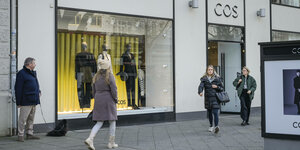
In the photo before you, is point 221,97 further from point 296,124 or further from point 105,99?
point 296,124

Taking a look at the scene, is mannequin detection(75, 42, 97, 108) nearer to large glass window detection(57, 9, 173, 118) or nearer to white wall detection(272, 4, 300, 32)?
large glass window detection(57, 9, 173, 118)

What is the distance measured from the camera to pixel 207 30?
13797 mm

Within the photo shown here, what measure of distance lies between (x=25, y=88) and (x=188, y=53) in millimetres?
6200

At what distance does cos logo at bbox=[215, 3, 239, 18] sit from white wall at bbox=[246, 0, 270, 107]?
80cm

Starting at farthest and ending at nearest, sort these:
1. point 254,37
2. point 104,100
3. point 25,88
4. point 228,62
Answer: point 228,62
point 254,37
point 25,88
point 104,100

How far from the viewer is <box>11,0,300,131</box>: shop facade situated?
10.1 metres

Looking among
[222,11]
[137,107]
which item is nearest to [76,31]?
[137,107]

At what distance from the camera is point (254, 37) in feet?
50.6

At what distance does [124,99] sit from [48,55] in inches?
Result: 121

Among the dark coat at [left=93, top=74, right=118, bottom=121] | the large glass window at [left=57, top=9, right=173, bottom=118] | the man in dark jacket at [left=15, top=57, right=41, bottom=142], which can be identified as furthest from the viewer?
the large glass window at [left=57, top=9, right=173, bottom=118]

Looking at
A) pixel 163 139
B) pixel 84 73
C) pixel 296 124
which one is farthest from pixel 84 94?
pixel 296 124

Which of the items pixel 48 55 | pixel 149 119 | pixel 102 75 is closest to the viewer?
pixel 102 75

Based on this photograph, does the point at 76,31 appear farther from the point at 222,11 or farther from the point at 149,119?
the point at 222,11

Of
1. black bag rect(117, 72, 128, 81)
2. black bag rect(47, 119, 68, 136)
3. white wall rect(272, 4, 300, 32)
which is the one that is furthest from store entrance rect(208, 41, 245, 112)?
black bag rect(47, 119, 68, 136)
